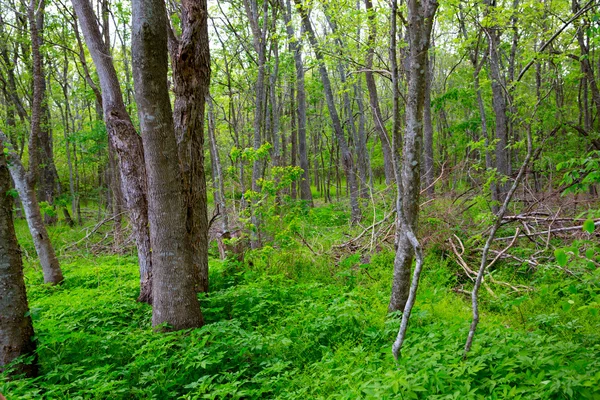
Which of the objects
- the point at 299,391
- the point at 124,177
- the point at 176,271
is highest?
the point at 124,177

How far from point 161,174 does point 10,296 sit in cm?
181

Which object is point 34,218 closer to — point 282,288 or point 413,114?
point 282,288

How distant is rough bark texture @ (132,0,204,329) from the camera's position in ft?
12.3

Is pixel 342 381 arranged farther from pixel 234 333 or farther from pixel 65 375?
pixel 65 375

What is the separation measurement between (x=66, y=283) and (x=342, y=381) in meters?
6.18

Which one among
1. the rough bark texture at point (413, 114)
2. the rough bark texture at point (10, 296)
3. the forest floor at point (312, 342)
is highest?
the rough bark texture at point (413, 114)

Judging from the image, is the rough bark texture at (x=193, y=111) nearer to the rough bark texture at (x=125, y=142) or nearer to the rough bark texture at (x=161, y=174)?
the rough bark texture at (x=125, y=142)

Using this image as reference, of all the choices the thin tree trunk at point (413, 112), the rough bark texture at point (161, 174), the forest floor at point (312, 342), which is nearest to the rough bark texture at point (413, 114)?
the thin tree trunk at point (413, 112)

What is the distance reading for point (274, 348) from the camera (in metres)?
3.90

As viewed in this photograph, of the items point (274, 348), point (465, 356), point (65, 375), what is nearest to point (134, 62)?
point (65, 375)

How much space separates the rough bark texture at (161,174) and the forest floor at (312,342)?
38cm

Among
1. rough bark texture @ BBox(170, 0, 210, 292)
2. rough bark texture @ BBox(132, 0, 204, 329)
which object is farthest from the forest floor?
rough bark texture @ BBox(170, 0, 210, 292)

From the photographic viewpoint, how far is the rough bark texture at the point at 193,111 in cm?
500

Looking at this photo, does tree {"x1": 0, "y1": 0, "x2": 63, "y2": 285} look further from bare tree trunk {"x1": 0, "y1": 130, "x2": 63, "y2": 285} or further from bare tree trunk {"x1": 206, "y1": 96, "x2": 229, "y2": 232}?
bare tree trunk {"x1": 206, "y1": 96, "x2": 229, "y2": 232}
